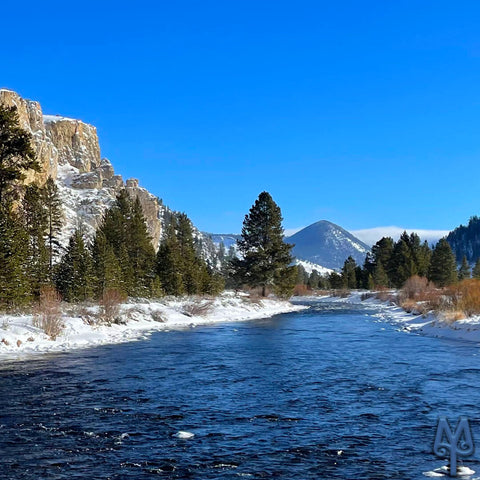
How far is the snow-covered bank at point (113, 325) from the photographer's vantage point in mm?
20875

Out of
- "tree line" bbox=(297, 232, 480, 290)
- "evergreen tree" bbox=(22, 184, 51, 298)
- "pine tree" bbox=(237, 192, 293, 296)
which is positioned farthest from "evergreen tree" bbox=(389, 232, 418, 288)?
"evergreen tree" bbox=(22, 184, 51, 298)

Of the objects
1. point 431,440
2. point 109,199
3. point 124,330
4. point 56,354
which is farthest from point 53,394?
point 109,199

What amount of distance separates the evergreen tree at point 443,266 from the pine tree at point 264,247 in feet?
118

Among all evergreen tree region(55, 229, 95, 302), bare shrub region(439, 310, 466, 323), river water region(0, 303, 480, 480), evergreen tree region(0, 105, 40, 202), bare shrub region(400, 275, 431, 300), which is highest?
evergreen tree region(0, 105, 40, 202)

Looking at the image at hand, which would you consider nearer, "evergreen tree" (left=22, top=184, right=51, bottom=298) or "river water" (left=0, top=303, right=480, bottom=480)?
"river water" (left=0, top=303, right=480, bottom=480)

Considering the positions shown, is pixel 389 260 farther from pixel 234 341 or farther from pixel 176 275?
pixel 234 341

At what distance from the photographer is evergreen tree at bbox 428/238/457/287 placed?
283ft

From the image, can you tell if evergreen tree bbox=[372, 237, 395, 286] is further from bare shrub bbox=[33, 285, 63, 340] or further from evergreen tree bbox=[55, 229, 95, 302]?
bare shrub bbox=[33, 285, 63, 340]

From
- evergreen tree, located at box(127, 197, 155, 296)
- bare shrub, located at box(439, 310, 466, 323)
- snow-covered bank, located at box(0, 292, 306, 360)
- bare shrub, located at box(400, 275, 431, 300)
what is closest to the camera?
snow-covered bank, located at box(0, 292, 306, 360)

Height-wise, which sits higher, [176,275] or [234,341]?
[176,275]

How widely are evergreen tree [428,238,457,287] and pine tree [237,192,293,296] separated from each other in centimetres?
3607

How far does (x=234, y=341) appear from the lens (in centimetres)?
2525

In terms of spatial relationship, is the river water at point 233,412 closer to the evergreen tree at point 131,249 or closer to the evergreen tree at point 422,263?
the evergreen tree at point 131,249

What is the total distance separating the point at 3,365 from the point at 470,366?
645 inches
